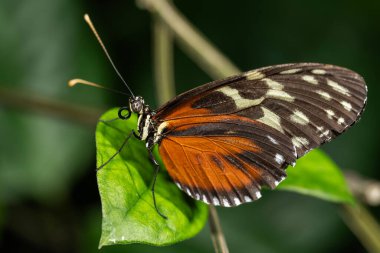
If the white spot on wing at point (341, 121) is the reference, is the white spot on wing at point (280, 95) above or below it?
above

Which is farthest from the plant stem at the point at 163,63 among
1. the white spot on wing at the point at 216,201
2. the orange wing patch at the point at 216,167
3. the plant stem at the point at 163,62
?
the white spot on wing at the point at 216,201

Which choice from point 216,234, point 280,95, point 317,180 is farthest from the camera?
point 317,180

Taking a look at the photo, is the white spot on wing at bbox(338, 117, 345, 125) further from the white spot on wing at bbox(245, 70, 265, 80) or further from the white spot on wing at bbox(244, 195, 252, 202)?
the white spot on wing at bbox(244, 195, 252, 202)

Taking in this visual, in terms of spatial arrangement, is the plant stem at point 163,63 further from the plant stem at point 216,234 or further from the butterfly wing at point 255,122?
the plant stem at point 216,234

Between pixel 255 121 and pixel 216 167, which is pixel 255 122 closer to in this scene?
pixel 255 121

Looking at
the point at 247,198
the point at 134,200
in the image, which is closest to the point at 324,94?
the point at 247,198

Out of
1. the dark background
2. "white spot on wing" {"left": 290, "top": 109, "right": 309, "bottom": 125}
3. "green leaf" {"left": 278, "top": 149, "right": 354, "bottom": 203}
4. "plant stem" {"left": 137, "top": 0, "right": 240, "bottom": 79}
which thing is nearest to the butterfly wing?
"white spot on wing" {"left": 290, "top": 109, "right": 309, "bottom": 125}
